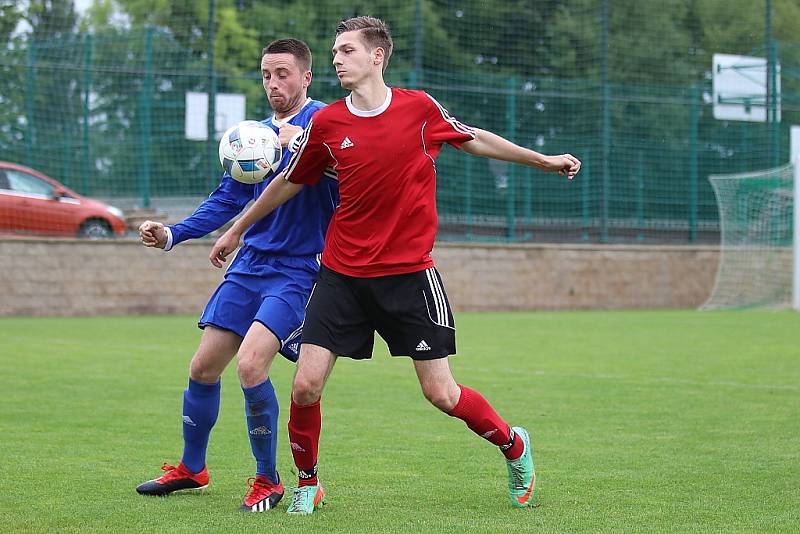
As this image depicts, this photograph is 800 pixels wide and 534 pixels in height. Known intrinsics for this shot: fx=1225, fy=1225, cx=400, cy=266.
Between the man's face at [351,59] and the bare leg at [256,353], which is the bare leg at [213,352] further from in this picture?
the man's face at [351,59]

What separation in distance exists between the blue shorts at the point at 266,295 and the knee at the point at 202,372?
0.56 ft

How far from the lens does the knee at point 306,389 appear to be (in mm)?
5121

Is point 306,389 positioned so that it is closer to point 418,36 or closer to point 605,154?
point 418,36

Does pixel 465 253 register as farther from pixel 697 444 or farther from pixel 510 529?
pixel 510 529

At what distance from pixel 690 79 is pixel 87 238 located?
47.6 ft

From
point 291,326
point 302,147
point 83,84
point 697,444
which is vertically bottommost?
point 697,444

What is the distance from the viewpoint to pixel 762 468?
6.16 metres

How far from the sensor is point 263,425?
5426 millimetres

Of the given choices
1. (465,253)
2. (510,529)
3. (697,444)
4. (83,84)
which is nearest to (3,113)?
(83,84)

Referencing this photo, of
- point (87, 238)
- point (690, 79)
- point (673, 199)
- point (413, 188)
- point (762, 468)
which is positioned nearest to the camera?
point (413, 188)

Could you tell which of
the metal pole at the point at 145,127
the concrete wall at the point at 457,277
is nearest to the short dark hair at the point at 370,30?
the concrete wall at the point at 457,277

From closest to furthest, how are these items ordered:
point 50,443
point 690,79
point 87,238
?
point 50,443 < point 87,238 < point 690,79

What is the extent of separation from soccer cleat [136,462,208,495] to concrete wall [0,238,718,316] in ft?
46.0

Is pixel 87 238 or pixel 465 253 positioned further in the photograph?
pixel 465 253
